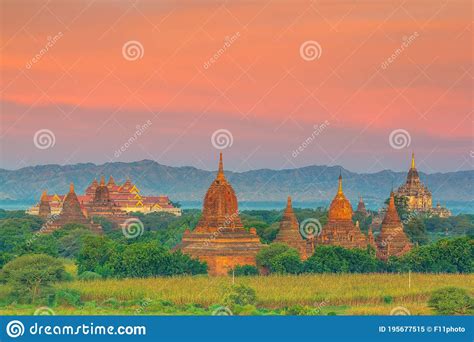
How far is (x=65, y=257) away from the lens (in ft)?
268

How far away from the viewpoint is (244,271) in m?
66.3

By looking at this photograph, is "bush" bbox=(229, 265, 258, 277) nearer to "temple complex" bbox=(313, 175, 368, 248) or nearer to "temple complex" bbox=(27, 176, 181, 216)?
"temple complex" bbox=(313, 175, 368, 248)

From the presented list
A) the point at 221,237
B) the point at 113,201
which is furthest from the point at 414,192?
the point at 221,237

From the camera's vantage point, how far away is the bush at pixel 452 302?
48531 millimetres

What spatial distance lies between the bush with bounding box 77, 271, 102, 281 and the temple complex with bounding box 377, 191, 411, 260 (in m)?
19.3

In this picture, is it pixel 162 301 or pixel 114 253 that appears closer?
pixel 162 301

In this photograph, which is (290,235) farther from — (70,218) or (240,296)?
(70,218)

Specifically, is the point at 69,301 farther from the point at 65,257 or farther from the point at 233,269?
the point at 65,257

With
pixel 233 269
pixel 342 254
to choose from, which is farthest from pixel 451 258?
pixel 233 269

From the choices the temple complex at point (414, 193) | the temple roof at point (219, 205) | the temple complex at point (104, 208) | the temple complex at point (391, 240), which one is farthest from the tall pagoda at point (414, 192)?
the temple roof at point (219, 205)

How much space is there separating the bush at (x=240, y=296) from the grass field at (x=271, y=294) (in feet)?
1.09

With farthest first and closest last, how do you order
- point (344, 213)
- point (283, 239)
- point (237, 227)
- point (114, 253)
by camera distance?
point (344, 213) < point (283, 239) < point (237, 227) < point (114, 253)

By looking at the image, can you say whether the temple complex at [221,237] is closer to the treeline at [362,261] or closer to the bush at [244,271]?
the bush at [244,271]

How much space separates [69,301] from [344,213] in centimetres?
3457
